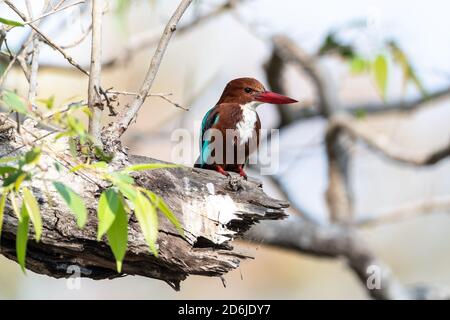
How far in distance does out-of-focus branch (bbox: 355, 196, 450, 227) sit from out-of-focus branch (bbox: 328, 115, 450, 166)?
0.53 meters

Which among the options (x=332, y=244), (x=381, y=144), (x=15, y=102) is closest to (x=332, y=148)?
(x=381, y=144)

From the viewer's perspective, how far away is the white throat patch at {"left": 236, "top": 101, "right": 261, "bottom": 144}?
2785mm

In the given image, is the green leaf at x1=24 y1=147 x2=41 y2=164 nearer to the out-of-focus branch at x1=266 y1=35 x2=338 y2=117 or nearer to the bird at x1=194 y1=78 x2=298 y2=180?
the bird at x1=194 y1=78 x2=298 y2=180

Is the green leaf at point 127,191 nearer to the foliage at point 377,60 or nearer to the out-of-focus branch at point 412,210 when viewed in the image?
the foliage at point 377,60

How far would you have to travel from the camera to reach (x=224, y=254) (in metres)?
2.04

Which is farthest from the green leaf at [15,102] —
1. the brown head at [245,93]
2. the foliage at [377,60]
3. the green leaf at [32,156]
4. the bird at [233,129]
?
the foliage at [377,60]

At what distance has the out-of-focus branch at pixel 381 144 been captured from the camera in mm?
4102

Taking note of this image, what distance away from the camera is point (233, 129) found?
9.11ft

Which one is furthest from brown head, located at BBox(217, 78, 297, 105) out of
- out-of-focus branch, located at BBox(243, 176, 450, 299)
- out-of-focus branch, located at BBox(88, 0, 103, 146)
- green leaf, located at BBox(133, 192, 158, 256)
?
green leaf, located at BBox(133, 192, 158, 256)

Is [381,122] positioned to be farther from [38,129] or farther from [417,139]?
[38,129]

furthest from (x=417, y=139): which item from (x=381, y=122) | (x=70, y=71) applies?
(x=70, y=71)

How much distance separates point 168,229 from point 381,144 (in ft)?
9.28

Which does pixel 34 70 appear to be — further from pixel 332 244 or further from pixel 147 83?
pixel 332 244

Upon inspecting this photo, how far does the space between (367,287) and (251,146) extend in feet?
6.32
